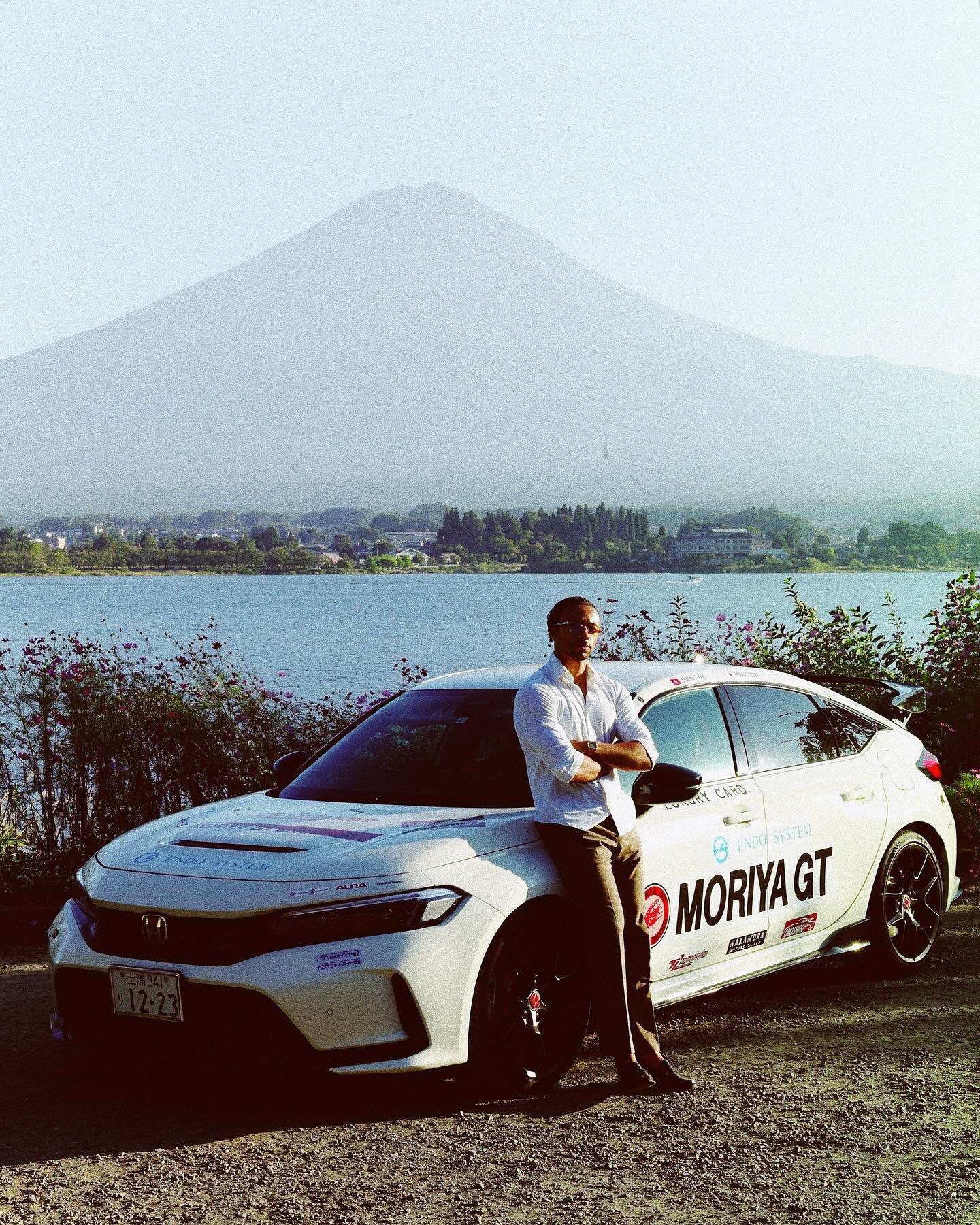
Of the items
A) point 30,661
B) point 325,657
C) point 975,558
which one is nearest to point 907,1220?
point 30,661

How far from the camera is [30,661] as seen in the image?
10625 millimetres

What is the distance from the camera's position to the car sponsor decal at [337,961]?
511cm

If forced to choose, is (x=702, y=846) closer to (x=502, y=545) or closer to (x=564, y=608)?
(x=564, y=608)

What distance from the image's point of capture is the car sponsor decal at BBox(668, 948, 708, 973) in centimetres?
612

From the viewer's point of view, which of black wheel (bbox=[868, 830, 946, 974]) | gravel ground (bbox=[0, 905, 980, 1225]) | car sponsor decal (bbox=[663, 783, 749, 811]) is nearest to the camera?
gravel ground (bbox=[0, 905, 980, 1225])

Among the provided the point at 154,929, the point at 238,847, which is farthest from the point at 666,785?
the point at 154,929

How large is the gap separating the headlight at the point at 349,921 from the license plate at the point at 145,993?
1.41 feet

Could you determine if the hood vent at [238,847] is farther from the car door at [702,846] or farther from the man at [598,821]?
the car door at [702,846]

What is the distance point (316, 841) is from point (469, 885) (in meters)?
0.61

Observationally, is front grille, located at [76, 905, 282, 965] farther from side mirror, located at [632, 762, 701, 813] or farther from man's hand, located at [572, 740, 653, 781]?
side mirror, located at [632, 762, 701, 813]

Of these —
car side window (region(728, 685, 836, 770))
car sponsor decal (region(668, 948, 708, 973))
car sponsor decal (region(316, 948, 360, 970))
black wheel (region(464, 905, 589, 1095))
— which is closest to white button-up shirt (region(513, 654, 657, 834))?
black wheel (region(464, 905, 589, 1095))

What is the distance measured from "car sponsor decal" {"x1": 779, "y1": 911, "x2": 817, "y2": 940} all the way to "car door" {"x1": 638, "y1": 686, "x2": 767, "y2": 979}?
199mm

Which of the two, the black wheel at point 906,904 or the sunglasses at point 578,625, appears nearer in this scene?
the sunglasses at point 578,625

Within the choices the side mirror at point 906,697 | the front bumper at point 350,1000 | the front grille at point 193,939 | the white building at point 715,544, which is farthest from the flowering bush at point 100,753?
the white building at point 715,544
